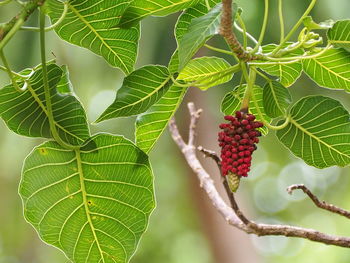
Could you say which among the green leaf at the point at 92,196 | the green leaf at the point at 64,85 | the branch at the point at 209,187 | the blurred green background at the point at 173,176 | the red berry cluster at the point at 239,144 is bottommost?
the blurred green background at the point at 173,176

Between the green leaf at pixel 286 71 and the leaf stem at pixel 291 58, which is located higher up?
the leaf stem at pixel 291 58

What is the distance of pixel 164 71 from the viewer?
1034mm

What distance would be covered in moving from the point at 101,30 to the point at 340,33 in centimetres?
36

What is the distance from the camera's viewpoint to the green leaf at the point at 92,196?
3.63 ft

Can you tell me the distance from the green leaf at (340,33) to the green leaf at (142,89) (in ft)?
0.81

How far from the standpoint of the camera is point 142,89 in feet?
3.36

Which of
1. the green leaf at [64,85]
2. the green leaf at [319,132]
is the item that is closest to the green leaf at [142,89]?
the green leaf at [64,85]

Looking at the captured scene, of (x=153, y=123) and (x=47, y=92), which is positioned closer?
(x=47, y=92)

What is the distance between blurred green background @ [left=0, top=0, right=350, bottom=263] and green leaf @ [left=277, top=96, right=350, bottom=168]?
13.0 feet

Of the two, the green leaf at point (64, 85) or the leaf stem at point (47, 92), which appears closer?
the leaf stem at point (47, 92)

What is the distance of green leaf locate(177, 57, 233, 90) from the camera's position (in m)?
1.02

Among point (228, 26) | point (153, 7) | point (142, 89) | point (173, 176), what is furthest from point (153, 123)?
point (173, 176)

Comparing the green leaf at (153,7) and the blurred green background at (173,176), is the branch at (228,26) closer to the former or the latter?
the green leaf at (153,7)

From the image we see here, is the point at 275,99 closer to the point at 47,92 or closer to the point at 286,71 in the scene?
the point at 286,71
